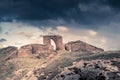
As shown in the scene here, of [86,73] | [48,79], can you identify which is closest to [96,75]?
[86,73]

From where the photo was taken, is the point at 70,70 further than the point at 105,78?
Yes

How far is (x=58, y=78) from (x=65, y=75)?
172cm

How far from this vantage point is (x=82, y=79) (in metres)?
67.1

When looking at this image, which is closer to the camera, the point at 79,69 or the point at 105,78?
the point at 105,78

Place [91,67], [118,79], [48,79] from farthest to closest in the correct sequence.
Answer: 1. [48,79]
2. [91,67]
3. [118,79]

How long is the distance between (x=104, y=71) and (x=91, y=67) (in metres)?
2.53

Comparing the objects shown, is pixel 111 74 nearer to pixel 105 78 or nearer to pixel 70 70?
pixel 105 78

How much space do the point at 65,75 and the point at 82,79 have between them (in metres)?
5.05

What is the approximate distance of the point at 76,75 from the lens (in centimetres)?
6831

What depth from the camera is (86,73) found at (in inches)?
2672

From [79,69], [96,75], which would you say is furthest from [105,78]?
[79,69]

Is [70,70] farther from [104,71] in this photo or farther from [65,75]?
[104,71]

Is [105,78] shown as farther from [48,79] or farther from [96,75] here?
[48,79]

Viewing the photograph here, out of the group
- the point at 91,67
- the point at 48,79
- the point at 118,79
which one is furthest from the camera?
the point at 48,79
